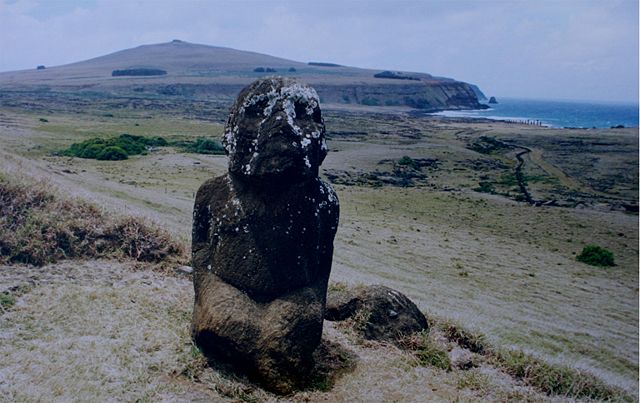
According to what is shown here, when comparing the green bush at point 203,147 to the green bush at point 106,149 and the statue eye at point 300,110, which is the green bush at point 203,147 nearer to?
the green bush at point 106,149

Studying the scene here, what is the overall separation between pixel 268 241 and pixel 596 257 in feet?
51.5

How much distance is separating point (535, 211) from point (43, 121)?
4029cm

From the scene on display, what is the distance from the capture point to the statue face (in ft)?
22.3

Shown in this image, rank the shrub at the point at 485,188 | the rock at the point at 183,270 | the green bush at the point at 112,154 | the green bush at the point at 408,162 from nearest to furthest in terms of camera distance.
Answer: the rock at the point at 183,270 < the green bush at the point at 112,154 < the shrub at the point at 485,188 < the green bush at the point at 408,162

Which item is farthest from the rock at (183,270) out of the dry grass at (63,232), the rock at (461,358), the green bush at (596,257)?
the green bush at (596,257)

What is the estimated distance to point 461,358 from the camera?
27.6 feet

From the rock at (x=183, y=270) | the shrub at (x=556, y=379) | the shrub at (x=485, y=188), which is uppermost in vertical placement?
the rock at (x=183, y=270)

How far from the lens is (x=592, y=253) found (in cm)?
1939

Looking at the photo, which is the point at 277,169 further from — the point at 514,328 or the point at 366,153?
the point at 366,153

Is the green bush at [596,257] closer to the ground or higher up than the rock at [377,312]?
closer to the ground

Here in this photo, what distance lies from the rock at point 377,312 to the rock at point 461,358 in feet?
2.09

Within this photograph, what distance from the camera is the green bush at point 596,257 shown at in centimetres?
1911

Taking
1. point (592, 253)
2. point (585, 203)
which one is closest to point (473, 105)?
point (585, 203)

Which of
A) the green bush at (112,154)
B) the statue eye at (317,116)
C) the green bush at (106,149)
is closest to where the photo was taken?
the statue eye at (317,116)
